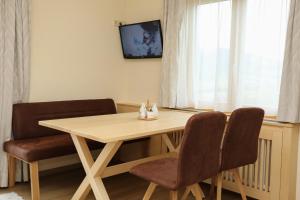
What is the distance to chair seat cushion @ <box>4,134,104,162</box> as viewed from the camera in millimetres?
2779

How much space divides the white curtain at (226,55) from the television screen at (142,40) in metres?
0.21

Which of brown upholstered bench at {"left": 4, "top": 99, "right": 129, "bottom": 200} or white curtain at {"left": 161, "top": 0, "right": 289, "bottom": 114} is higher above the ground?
white curtain at {"left": 161, "top": 0, "right": 289, "bottom": 114}

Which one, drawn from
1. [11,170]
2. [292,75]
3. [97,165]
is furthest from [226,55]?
[11,170]

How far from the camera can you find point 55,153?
296 cm

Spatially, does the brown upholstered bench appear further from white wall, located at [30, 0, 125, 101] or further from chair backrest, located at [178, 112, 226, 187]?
chair backrest, located at [178, 112, 226, 187]

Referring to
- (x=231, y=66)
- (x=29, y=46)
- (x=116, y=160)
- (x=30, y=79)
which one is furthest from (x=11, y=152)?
(x=231, y=66)

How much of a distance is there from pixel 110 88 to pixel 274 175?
2364 mm

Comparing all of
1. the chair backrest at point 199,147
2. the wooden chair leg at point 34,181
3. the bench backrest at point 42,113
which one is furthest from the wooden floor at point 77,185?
the chair backrest at point 199,147

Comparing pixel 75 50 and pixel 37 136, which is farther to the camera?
pixel 75 50

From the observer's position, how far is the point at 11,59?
124 inches

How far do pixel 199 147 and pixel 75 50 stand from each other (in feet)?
7.72

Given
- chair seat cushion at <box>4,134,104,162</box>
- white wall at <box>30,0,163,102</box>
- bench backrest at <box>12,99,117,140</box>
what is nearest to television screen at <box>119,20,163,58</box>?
white wall at <box>30,0,163,102</box>

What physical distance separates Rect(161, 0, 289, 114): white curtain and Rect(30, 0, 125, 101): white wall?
0.92m

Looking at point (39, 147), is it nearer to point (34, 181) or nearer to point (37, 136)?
point (34, 181)
